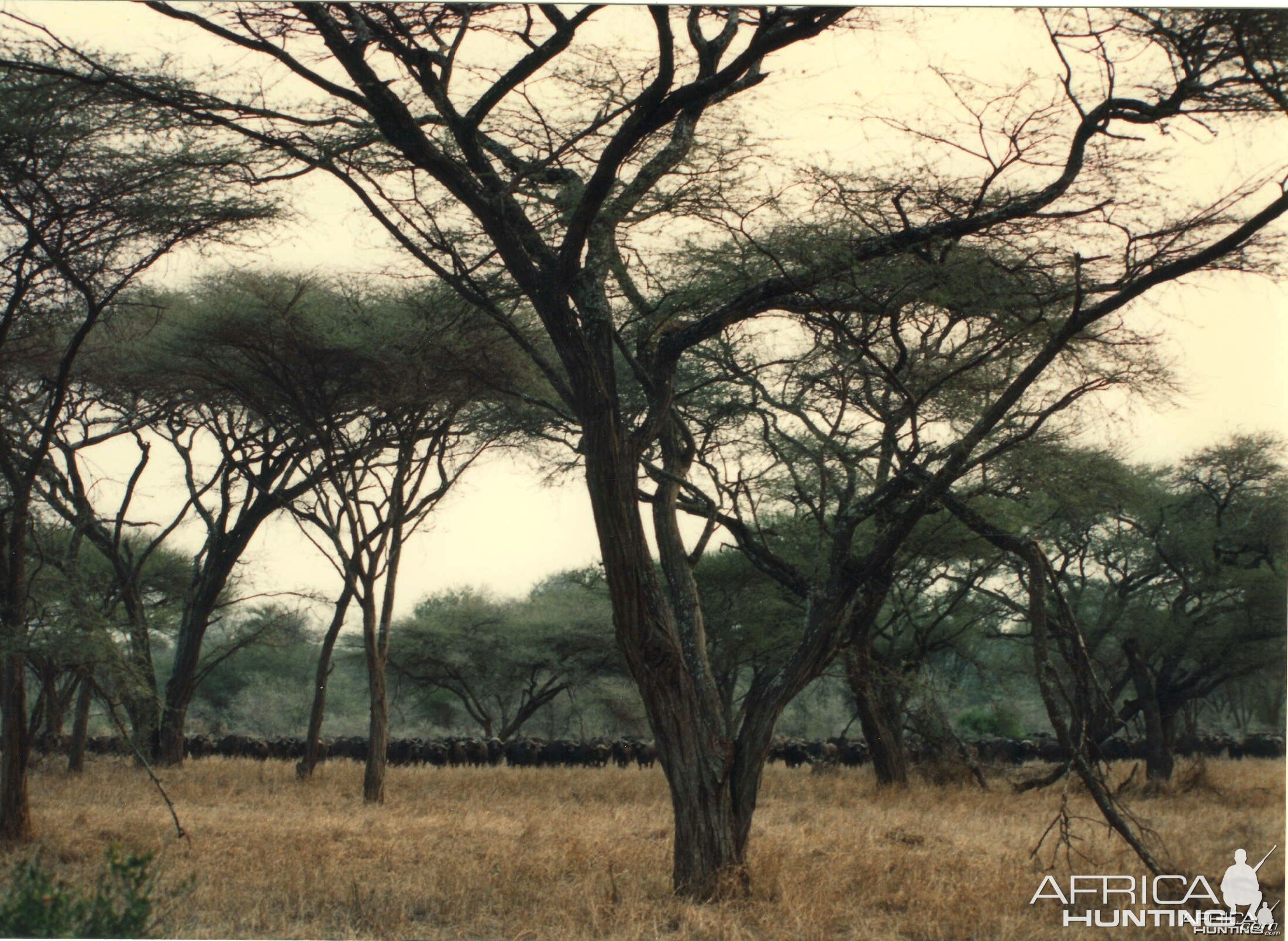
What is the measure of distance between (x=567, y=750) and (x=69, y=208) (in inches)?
497

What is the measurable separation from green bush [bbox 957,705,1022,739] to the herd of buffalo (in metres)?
5.49

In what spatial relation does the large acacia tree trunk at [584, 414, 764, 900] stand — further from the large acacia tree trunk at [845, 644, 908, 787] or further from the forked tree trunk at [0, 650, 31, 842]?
the large acacia tree trunk at [845, 644, 908, 787]

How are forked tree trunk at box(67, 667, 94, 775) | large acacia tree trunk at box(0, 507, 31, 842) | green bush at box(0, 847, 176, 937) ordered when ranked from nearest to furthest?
green bush at box(0, 847, 176, 937)
large acacia tree trunk at box(0, 507, 31, 842)
forked tree trunk at box(67, 667, 94, 775)

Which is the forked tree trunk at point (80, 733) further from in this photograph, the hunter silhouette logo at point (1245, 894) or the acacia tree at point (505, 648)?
the hunter silhouette logo at point (1245, 894)

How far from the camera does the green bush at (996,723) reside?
2536cm

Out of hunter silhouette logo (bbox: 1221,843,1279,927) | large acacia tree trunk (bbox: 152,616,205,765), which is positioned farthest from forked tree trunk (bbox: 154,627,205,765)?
hunter silhouette logo (bbox: 1221,843,1279,927)

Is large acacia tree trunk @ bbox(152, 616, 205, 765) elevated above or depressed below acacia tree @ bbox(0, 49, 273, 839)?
below

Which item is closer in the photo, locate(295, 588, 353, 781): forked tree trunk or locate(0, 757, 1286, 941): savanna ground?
locate(0, 757, 1286, 941): savanna ground

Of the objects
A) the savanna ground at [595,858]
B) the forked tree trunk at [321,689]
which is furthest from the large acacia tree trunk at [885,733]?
the forked tree trunk at [321,689]

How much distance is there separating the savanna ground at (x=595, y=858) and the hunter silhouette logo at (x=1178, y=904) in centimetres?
8

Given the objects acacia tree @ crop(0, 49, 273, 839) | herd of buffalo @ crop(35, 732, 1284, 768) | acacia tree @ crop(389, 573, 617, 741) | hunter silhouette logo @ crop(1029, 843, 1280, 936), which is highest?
acacia tree @ crop(0, 49, 273, 839)

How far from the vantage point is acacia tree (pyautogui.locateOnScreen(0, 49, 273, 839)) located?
6305mm

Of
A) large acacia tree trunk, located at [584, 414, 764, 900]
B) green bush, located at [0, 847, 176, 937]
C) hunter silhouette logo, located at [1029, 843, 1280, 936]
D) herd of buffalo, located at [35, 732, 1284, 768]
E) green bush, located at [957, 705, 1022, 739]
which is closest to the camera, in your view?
green bush, located at [0, 847, 176, 937]

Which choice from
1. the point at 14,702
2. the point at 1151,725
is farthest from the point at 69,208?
the point at 1151,725
